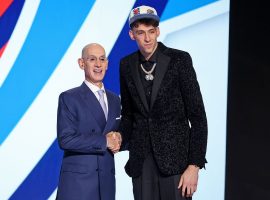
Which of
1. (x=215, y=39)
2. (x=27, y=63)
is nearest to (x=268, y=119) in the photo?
(x=215, y=39)

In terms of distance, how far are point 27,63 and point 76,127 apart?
3.77 feet

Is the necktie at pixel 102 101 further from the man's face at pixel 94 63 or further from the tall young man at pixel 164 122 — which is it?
the tall young man at pixel 164 122

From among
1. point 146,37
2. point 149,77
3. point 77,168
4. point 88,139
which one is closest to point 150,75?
point 149,77

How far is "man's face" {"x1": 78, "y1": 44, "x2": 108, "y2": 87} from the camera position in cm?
210

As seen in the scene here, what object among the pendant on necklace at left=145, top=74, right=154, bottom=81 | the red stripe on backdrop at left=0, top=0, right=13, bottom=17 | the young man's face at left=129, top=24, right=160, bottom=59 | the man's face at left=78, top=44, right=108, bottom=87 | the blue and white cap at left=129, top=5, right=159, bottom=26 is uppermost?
the red stripe on backdrop at left=0, top=0, right=13, bottom=17

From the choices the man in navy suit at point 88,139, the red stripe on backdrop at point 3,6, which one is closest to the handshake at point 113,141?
the man in navy suit at point 88,139

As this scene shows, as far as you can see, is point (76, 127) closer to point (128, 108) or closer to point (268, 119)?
point (128, 108)

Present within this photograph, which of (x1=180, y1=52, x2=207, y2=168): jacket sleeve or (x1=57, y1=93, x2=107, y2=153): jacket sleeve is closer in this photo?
(x1=180, y1=52, x2=207, y2=168): jacket sleeve

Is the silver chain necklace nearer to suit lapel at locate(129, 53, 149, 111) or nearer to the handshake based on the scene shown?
suit lapel at locate(129, 53, 149, 111)

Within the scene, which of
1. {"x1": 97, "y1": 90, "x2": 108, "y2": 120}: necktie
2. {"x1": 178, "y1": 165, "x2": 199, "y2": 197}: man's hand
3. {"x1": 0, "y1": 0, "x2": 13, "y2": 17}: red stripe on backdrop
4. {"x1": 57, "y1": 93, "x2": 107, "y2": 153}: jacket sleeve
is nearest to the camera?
{"x1": 178, "y1": 165, "x2": 199, "y2": 197}: man's hand

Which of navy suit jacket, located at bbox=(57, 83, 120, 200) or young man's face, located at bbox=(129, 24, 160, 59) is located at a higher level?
young man's face, located at bbox=(129, 24, 160, 59)

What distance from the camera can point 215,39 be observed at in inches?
134

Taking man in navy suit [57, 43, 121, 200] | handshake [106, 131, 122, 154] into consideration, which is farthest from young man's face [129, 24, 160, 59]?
handshake [106, 131, 122, 154]

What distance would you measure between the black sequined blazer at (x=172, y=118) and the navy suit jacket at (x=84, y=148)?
18 centimetres
